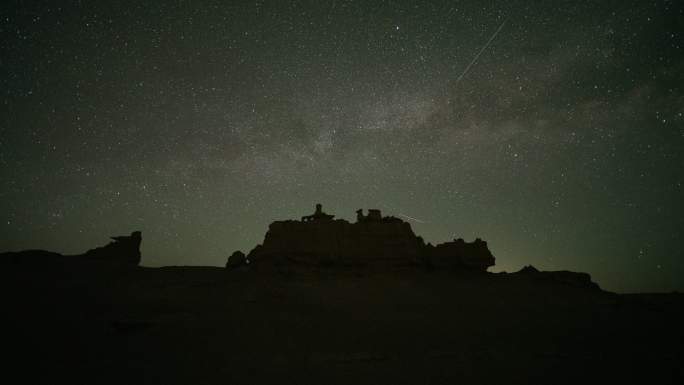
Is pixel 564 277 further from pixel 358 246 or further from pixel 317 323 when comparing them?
pixel 317 323

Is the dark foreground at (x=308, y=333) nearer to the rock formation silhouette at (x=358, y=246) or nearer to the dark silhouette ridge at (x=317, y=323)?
the dark silhouette ridge at (x=317, y=323)

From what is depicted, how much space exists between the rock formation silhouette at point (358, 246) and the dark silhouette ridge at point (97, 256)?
931cm

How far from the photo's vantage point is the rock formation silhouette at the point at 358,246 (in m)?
30.7

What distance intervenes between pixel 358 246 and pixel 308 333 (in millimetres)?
14987

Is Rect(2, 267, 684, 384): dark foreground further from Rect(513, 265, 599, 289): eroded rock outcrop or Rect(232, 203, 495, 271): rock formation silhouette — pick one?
Rect(513, 265, 599, 289): eroded rock outcrop

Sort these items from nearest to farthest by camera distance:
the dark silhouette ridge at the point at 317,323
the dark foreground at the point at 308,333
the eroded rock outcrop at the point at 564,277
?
the dark foreground at the point at 308,333 → the dark silhouette ridge at the point at 317,323 → the eroded rock outcrop at the point at 564,277

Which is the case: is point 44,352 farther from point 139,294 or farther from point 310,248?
point 310,248

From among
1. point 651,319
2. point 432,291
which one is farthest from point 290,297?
point 651,319

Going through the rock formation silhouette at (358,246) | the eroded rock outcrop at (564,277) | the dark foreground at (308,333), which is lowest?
the dark foreground at (308,333)

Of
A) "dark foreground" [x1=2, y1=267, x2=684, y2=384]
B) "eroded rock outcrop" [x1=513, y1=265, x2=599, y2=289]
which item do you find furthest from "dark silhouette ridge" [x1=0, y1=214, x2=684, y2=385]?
"eroded rock outcrop" [x1=513, y1=265, x2=599, y2=289]

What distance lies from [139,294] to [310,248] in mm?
14059

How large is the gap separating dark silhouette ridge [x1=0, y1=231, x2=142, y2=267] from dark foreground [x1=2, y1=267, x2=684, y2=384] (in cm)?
255

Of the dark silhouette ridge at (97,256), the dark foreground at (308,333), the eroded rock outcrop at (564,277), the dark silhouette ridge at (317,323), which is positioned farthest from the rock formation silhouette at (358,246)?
the dark silhouette ridge at (97,256)

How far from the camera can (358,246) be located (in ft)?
104
